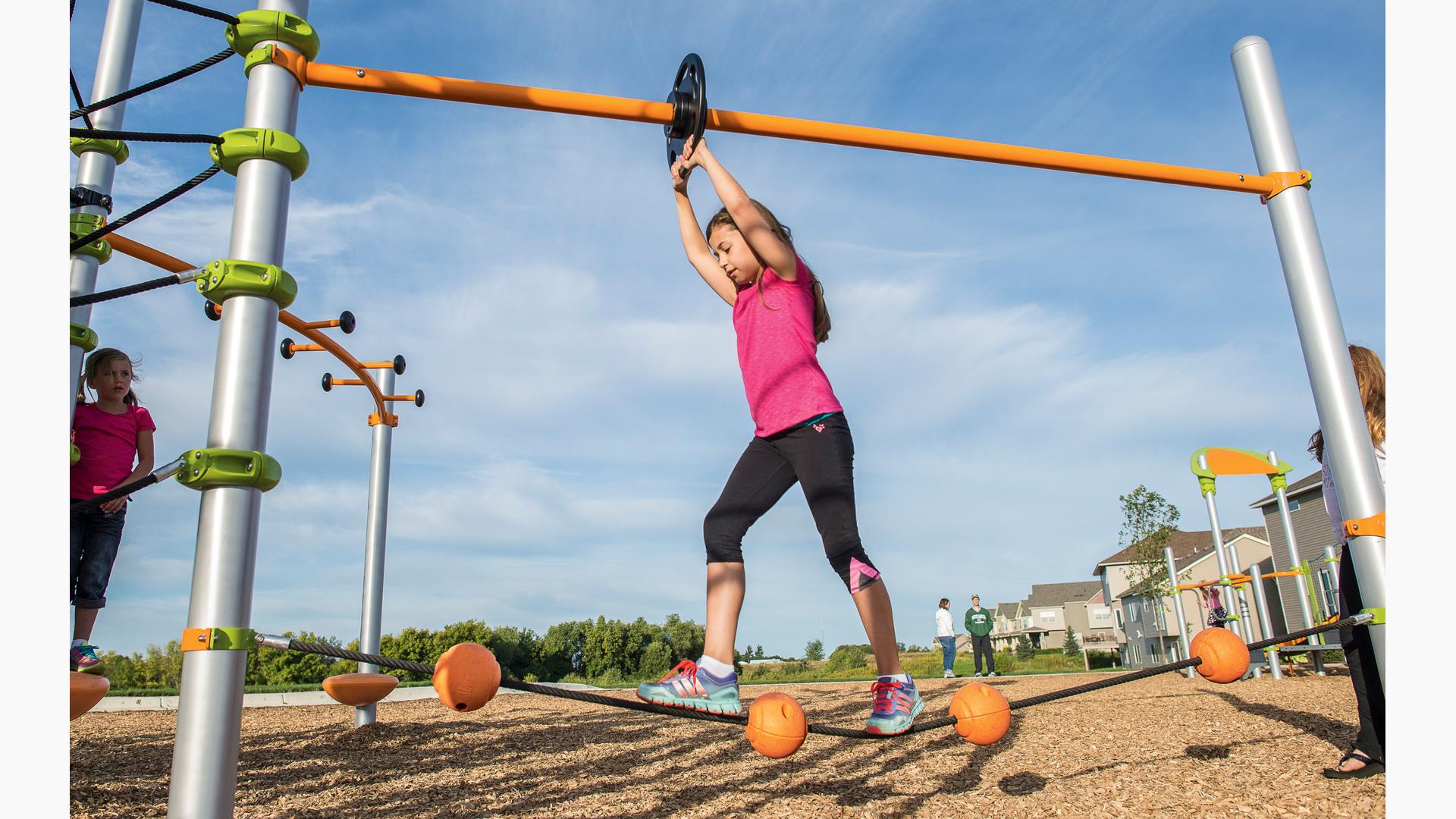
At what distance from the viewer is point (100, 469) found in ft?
13.4

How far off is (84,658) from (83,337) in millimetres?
1369

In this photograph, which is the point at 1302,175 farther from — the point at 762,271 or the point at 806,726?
the point at 806,726

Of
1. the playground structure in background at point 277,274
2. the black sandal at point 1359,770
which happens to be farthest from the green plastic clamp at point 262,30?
the black sandal at point 1359,770

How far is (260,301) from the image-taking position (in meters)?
1.94

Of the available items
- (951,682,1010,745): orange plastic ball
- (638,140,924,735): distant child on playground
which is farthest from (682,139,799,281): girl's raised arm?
(951,682,1010,745): orange plastic ball

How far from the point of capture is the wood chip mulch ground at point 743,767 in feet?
13.9

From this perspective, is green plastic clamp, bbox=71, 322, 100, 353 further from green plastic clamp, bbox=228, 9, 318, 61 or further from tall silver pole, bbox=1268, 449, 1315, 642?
tall silver pole, bbox=1268, 449, 1315, 642

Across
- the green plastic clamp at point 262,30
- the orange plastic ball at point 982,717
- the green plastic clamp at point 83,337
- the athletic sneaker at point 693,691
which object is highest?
the green plastic clamp at point 262,30

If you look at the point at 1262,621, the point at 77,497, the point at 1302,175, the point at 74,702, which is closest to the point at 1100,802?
the point at 1302,175

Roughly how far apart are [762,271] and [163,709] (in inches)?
319

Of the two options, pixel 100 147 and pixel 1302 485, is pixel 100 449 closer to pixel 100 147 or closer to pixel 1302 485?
pixel 100 147

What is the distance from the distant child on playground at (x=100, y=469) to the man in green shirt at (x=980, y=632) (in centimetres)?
1121

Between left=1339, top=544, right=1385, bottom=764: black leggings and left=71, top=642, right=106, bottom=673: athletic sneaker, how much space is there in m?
5.30

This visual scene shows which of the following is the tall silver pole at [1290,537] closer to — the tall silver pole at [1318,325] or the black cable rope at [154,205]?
the tall silver pole at [1318,325]
